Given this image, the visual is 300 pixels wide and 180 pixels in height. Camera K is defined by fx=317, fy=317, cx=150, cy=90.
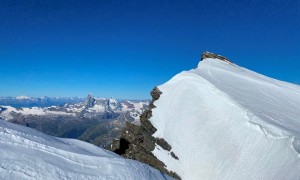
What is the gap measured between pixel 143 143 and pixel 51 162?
2472 centimetres

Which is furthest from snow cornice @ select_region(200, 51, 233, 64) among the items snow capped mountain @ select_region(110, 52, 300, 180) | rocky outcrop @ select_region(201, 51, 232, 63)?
snow capped mountain @ select_region(110, 52, 300, 180)

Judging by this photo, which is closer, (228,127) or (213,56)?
(228,127)

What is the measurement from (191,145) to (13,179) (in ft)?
71.3

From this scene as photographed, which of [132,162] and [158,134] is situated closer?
[132,162]

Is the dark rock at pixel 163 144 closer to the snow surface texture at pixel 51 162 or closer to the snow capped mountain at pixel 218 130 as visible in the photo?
the snow capped mountain at pixel 218 130

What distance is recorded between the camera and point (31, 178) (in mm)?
8914

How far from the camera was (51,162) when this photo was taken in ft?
33.2

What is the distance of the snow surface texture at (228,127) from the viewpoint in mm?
20188

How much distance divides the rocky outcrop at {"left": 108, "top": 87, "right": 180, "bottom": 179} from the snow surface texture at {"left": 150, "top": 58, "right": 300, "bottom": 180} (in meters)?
0.60

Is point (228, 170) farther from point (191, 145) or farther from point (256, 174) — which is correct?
point (191, 145)

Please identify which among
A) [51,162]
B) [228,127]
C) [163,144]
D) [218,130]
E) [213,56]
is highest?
[213,56]

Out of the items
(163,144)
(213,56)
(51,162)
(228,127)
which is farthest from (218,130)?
(213,56)

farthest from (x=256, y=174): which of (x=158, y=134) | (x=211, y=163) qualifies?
(x=158, y=134)

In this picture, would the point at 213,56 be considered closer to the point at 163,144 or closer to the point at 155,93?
the point at 155,93
